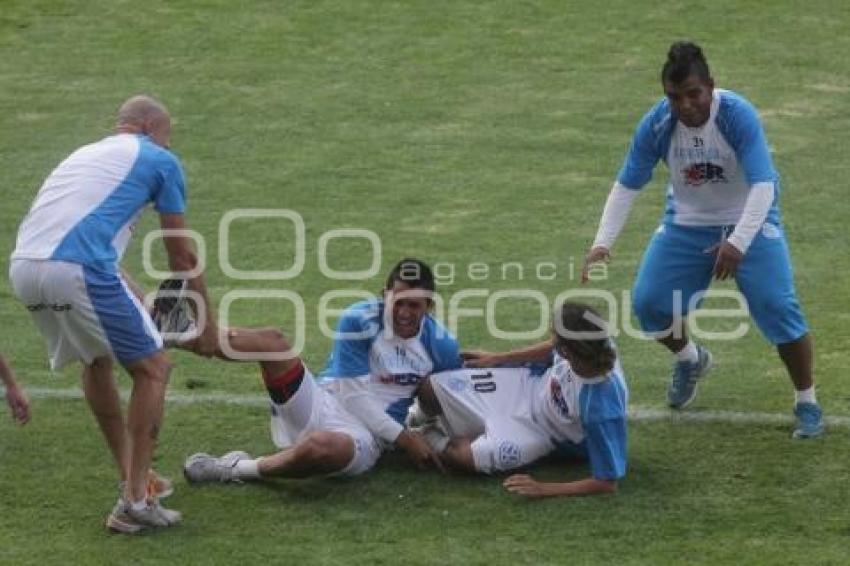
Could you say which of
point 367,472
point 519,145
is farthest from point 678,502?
point 519,145

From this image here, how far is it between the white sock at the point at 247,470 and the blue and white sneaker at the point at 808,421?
2.38m

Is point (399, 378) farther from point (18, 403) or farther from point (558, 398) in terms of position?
point (18, 403)

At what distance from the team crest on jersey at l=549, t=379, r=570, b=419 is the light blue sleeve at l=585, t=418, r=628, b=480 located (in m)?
0.24

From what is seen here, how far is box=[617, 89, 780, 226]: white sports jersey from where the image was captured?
27.1 ft

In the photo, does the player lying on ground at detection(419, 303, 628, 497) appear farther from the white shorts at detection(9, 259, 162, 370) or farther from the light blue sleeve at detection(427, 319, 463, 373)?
the white shorts at detection(9, 259, 162, 370)

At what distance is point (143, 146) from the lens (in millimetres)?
7566

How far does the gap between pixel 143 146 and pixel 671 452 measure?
2665mm

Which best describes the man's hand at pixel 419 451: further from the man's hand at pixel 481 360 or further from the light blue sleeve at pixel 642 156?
the light blue sleeve at pixel 642 156

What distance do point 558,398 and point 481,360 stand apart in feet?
1.73

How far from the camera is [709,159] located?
840 cm

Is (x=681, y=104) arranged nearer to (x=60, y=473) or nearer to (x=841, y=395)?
(x=841, y=395)

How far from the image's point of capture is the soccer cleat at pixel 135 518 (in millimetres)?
7539

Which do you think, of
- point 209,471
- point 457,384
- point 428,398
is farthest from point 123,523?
point 457,384

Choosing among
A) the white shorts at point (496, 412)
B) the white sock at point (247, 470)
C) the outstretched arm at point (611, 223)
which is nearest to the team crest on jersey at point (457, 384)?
the white shorts at point (496, 412)
